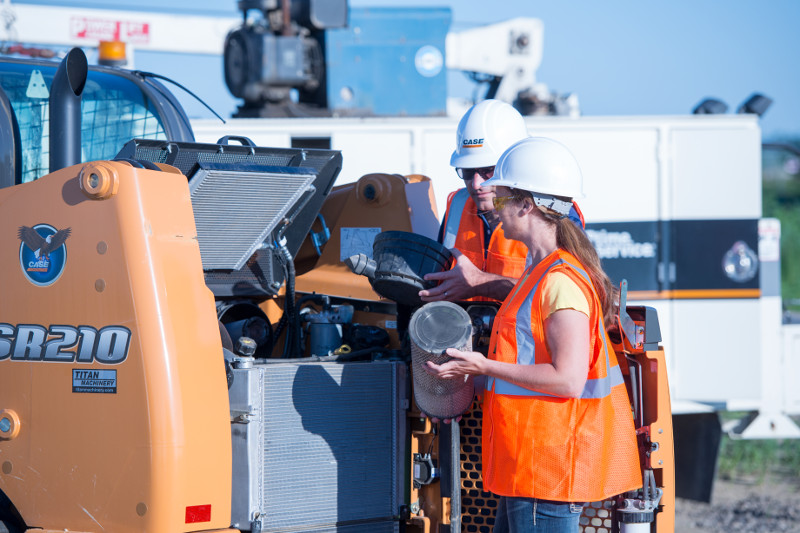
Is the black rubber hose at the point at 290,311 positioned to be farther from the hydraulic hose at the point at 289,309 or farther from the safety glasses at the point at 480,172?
the safety glasses at the point at 480,172

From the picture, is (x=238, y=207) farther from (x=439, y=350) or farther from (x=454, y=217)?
(x=439, y=350)

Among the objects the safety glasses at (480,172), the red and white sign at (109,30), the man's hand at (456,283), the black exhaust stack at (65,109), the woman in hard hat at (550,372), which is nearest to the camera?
the woman in hard hat at (550,372)

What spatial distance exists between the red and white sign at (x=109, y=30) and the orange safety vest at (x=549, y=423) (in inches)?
310

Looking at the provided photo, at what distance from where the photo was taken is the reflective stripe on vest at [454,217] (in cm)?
399

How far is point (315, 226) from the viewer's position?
4484 millimetres

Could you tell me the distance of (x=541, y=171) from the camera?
2863mm

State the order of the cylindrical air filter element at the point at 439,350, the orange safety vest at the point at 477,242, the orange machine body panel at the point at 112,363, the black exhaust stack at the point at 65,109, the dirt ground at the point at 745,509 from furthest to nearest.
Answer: the dirt ground at the point at 745,509 → the orange safety vest at the point at 477,242 → the black exhaust stack at the point at 65,109 → the cylindrical air filter element at the point at 439,350 → the orange machine body panel at the point at 112,363

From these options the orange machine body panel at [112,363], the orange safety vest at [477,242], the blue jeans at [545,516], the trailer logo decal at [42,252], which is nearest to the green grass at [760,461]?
the orange safety vest at [477,242]

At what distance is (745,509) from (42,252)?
20.9 feet

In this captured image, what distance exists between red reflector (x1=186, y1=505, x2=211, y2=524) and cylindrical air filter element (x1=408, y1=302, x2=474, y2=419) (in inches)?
31.9

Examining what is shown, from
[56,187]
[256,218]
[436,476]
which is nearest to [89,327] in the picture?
[56,187]

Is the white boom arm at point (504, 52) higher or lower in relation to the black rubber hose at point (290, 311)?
higher

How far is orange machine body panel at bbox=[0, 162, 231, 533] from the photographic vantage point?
2.77 meters

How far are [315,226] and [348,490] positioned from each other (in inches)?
62.8
